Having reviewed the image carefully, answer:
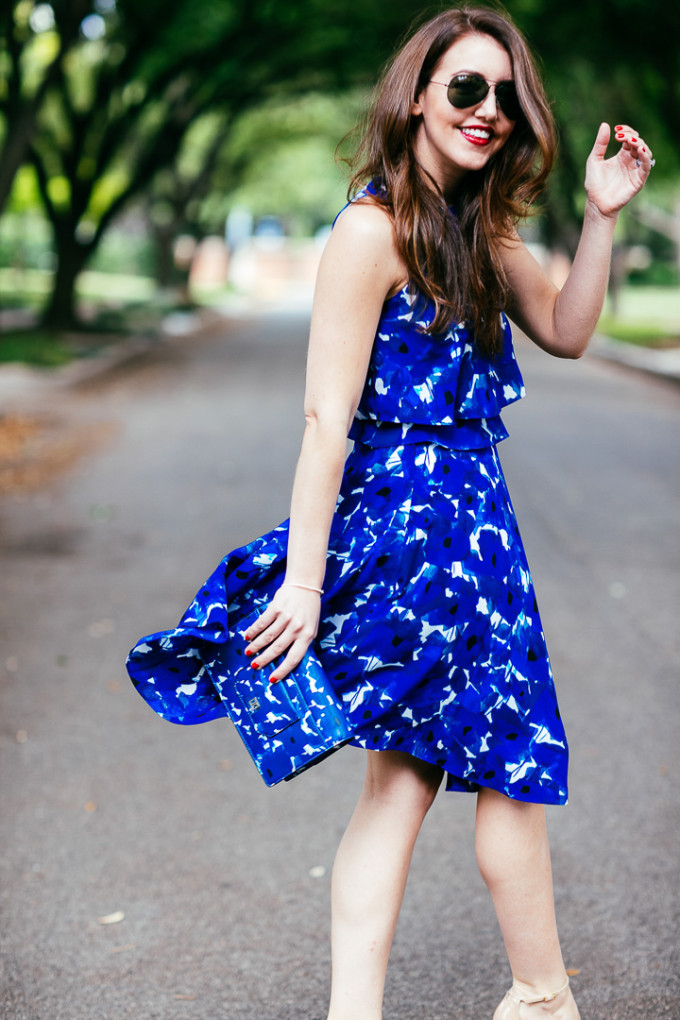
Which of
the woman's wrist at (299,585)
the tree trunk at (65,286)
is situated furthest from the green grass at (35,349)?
the woman's wrist at (299,585)

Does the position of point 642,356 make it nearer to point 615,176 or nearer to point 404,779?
point 615,176

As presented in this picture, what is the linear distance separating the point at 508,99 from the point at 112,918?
212 centimetres

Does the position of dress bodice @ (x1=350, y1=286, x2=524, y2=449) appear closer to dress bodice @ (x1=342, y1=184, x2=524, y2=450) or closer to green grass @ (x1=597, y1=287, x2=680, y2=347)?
dress bodice @ (x1=342, y1=184, x2=524, y2=450)

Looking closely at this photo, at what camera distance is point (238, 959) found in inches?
110

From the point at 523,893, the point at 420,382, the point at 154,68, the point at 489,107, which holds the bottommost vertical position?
the point at 523,893

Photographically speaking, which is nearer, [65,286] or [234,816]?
[234,816]

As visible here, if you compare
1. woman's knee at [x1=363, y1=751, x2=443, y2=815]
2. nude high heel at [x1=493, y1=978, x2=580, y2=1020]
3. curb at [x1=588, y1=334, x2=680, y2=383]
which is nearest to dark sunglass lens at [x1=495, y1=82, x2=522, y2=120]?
woman's knee at [x1=363, y1=751, x2=443, y2=815]

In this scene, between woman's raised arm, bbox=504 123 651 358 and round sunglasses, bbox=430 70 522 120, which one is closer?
round sunglasses, bbox=430 70 522 120

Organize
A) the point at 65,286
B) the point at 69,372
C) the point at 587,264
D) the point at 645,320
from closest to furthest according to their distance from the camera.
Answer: the point at 587,264 → the point at 69,372 → the point at 65,286 → the point at 645,320

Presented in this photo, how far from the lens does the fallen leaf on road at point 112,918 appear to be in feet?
9.72

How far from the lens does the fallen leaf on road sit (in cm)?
296

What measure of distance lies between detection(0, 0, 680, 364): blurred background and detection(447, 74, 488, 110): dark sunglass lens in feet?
1.19

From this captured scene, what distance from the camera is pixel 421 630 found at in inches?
80.7

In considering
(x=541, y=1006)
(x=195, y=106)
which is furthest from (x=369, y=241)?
(x=195, y=106)
